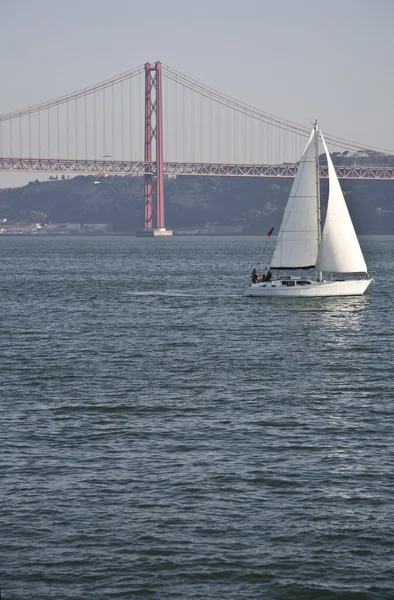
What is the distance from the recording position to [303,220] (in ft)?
171

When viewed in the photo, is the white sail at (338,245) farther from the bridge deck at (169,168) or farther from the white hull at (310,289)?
the bridge deck at (169,168)

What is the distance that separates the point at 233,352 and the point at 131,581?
20.4 meters

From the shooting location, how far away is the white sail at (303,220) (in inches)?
2047

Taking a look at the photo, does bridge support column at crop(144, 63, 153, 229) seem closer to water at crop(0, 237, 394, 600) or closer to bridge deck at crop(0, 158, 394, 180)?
bridge deck at crop(0, 158, 394, 180)

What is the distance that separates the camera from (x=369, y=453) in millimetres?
18969

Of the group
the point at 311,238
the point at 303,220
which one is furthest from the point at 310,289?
the point at 303,220

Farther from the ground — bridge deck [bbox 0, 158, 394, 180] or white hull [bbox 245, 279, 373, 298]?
bridge deck [bbox 0, 158, 394, 180]

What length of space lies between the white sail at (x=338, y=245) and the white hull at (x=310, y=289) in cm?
79

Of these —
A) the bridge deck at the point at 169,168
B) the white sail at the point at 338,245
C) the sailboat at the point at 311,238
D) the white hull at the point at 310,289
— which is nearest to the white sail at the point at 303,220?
the sailboat at the point at 311,238

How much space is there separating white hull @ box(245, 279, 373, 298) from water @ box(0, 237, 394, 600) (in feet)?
44.0

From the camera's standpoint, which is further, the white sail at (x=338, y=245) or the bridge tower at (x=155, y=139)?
the bridge tower at (x=155, y=139)

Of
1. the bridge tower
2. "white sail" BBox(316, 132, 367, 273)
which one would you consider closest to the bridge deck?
the bridge tower

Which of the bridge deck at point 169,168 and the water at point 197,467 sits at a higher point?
the bridge deck at point 169,168

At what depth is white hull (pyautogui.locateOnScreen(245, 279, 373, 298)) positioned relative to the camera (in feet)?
166
